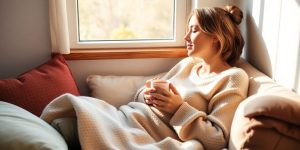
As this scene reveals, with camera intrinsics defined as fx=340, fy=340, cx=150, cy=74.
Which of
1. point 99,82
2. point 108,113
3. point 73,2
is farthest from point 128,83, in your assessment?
point 73,2

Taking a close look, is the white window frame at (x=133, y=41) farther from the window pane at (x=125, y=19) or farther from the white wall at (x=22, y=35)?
the white wall at (x=22, y=35)

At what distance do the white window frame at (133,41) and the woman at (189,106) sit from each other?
1.11 feet

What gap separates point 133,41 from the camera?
85.8 inches

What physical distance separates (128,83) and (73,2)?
598 mm

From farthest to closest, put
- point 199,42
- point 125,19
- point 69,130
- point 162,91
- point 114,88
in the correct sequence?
1. point 125,19
2. point 114,88
3. point 199,42
4. point 162,91
5. point 69,130

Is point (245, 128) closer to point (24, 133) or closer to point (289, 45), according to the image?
point (289, 45)

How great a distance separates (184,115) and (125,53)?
708 mm

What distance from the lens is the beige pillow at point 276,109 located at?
1.13m

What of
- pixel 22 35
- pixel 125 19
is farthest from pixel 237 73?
pixel 22 35

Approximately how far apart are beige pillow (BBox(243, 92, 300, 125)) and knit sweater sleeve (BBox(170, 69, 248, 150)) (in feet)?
0.94

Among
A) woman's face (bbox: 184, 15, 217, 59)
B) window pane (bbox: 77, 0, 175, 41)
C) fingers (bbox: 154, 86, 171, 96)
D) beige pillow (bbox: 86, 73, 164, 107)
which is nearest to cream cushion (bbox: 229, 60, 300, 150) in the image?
fingers (bbox: 154, 86, 171, 96)

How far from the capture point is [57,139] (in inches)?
47.0

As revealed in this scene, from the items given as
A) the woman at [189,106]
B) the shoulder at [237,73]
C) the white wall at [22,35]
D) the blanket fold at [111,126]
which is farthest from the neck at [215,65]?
the white wall at [22,35]

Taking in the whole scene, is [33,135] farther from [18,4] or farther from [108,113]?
[18,4]
